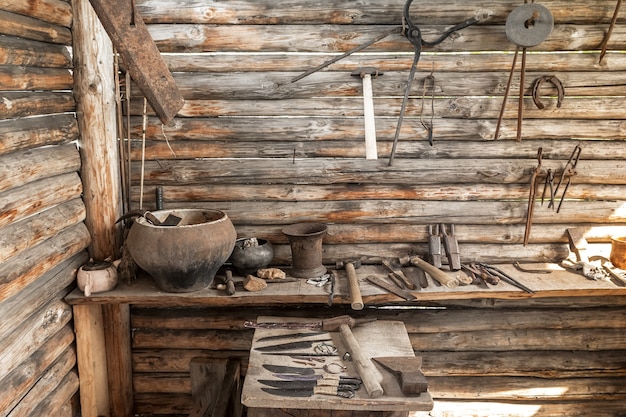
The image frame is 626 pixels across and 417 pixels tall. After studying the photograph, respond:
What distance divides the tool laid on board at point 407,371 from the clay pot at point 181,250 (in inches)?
49.6

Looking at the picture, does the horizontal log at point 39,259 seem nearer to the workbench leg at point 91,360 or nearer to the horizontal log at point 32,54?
the workbench leg at point 91,360

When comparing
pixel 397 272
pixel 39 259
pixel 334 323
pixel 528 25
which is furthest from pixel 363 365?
pixel 528 25

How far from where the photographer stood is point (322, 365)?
3197 mm

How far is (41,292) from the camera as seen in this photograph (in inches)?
127

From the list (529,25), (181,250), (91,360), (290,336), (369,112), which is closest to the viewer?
(181,250)

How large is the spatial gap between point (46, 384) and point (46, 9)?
7.80ft

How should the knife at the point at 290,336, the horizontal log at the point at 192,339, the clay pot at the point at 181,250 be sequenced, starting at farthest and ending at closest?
the horizontal log at the point at 192,339, the knife at the point at 290,336, the clay pot at the point at 181,250

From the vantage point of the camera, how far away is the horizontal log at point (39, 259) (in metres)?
2.84

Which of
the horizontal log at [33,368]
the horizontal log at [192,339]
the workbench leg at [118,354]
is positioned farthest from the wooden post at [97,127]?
the horizontal log at [192,339]

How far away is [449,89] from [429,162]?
1.88 feet

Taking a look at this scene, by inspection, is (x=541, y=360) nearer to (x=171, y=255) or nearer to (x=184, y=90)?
(x=171, y=255)

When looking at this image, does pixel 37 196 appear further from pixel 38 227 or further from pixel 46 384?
pixel 46 384

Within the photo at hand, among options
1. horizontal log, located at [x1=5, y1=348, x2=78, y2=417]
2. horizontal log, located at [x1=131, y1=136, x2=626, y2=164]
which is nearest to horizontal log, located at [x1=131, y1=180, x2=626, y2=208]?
horizontal log, located at [x1=131, y1=136, x2=626, y2=164]

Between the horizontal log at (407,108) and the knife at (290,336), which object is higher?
the horizontal log at (407,108)
